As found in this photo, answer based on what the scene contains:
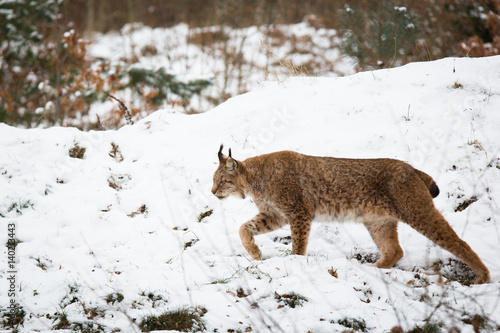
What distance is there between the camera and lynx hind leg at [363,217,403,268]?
15.4 ft

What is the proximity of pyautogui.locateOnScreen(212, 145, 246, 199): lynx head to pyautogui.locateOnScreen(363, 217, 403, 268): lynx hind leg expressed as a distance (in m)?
1.67

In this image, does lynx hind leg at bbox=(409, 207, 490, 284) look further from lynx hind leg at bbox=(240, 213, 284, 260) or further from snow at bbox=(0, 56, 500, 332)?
lynx hind leg at bbox=(240, 213, 284, 260)

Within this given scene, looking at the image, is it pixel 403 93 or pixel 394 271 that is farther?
pixel 403 93

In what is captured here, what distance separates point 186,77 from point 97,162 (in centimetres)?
515

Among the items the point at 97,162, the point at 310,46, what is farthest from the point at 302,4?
the point at 97,162

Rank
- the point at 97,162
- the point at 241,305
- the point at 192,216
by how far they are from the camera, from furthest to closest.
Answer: the point at 97,162, the point at 192,216, the point at 241,305

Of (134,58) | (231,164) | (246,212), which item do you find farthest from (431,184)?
(134,58)

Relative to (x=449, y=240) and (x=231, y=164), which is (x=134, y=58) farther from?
(x=449, y=240)

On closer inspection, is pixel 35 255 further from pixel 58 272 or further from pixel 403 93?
pixel 403 93

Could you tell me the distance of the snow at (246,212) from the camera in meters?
3.64

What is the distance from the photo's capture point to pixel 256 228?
512 centimetres

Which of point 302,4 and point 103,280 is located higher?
point 302,4

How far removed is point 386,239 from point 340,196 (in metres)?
0.73

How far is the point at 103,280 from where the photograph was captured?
14.0 feet
